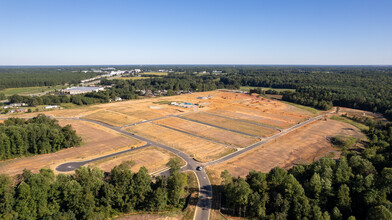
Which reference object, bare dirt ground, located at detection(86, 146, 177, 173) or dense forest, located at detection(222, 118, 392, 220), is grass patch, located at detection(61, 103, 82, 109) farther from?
dense forest, located at detection(222, 118, 392, 220)

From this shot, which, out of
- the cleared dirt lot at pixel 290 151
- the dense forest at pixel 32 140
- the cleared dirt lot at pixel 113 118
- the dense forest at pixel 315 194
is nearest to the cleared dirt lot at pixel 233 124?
the cleared dirt lot at pixel 290 151

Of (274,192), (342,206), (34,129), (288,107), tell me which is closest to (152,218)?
(274,192)

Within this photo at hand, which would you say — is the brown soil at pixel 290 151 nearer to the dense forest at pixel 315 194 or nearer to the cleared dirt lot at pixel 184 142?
the cleared dirt lot at pixel 184 142

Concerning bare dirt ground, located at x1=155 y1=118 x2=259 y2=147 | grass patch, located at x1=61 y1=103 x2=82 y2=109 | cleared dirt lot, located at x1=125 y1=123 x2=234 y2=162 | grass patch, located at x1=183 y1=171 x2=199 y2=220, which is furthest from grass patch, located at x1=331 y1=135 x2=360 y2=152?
grass patch, located at x1=61 y1=103 x2=82 y2=109

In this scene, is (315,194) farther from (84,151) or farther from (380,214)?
(84,151)

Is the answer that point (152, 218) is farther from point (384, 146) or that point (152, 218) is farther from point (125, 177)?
point (384, 146)

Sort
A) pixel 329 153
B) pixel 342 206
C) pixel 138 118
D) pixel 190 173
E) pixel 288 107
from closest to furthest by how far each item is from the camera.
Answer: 1. pixel 342 206
2. pixel 190 173
3. pixel 329 153
4. pixel 138 118
5. pixel 288 107

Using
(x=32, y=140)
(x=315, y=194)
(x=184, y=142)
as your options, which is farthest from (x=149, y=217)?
(x=32, y=140)
